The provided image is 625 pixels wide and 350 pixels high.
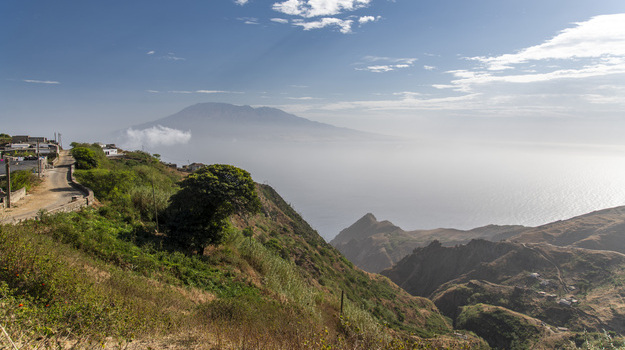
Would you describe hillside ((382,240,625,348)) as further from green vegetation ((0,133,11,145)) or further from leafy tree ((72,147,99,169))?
green vegetation ((0,133,11,145))

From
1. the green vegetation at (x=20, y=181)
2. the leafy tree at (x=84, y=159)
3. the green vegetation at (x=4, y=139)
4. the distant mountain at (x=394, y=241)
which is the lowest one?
the distant mountain at (x=394, y=241)

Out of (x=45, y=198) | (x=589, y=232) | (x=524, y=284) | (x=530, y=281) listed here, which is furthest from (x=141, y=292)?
(x=589, y=232)

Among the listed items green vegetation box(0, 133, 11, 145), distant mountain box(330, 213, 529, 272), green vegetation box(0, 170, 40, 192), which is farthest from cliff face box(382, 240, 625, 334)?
green vegetation box(0, 133, 11, 145)

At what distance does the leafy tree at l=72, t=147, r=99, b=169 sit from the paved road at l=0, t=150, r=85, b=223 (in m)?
2.45

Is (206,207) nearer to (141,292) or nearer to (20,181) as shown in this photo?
(141,292)

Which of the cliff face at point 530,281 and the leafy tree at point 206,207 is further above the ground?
the leafy tree at point 206,207

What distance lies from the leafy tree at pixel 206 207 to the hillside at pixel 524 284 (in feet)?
117

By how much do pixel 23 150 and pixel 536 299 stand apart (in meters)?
66.2

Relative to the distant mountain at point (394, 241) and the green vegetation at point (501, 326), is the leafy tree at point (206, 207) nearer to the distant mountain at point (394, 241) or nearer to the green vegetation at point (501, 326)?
the green vegetation at point (501, 326)

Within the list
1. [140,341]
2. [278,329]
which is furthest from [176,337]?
[278,329]

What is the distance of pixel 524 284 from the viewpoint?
158 feet

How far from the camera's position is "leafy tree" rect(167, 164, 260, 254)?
13305 millimetres

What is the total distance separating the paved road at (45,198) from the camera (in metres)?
12.9

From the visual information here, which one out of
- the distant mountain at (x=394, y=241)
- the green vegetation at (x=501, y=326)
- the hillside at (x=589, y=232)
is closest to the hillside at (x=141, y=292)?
the green vegetation at (x=501, y=326)
